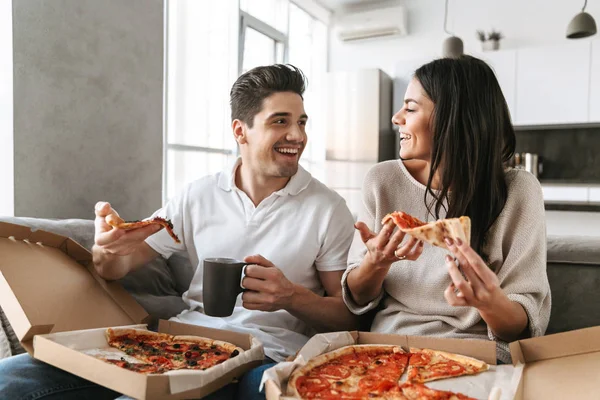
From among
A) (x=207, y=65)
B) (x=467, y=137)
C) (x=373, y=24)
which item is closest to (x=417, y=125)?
(x=467, y=137)

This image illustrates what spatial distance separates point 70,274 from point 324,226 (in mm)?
755

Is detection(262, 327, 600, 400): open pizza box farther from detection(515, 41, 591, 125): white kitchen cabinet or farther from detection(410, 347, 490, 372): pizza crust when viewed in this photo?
detection(515, 41, 591, 125): white kitchen cabinet

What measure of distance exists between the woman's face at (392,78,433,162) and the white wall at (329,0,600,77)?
13.7 ft

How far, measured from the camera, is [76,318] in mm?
1205

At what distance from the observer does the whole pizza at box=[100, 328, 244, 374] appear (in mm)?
1021

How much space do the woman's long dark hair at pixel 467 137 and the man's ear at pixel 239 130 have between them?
27.2 inches

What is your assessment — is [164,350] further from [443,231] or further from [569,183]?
[569,183]

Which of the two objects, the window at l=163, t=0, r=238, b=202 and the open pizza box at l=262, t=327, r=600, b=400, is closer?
the open pizza box at l=262, t=327, r=600, b=400

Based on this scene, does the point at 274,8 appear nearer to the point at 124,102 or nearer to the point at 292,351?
the point at 124,102

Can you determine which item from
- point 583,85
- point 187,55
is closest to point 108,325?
point 187,55

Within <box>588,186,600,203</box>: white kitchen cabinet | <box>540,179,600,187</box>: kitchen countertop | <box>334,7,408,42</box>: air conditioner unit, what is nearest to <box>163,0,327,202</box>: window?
<box>334,7,408,42</box>: air conditioner unit

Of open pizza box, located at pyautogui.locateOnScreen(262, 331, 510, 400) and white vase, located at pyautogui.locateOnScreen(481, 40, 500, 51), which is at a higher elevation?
white vase, located at pyautogui.locateOnScreen(481, 40, 500, 51)

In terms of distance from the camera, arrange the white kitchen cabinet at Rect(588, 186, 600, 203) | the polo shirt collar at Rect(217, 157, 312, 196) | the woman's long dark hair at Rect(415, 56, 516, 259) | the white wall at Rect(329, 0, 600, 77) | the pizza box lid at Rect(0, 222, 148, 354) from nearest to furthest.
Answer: the pizza box lid at Rect(0, 222, 148, 354), the woman's long dark hair at Rect(415, 56, 516, 259), the polo shirt collar at Rect(217, 157, 312, 196), the white kitchen cabinet at Rect(588, 186, 600, 203), the white wall at Rect(329, 0, 600, 77)

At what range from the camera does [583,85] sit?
4656 mm
